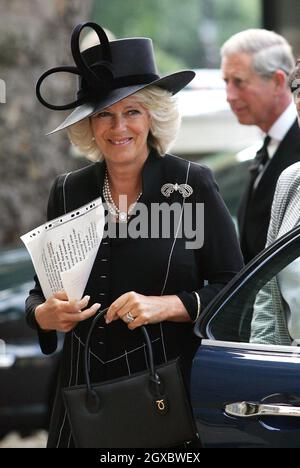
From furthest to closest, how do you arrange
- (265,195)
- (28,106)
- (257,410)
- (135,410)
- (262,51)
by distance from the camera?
1. (28,106)
2. (262,51)
3. (265,195)
4. (135,410)
5. (257,410)

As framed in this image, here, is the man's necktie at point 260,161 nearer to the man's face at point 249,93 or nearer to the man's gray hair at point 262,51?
the man's face at point 249,93

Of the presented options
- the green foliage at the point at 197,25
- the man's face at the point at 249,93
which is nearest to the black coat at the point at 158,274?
the man's face at the point at 249,93

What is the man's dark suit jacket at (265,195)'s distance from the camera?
459 cm

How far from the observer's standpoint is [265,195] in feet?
15.3

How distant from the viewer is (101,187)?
3549 millimetres

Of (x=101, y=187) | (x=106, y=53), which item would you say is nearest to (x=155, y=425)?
(x=101, y=187)

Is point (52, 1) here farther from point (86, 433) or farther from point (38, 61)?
point (86, 433)

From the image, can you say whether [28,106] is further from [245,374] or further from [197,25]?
[197,25]

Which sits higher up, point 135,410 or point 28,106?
point 135,410

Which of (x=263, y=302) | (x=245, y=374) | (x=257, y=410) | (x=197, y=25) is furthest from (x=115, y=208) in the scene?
(x=197, y=25)

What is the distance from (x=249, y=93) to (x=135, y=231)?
1.82 metres

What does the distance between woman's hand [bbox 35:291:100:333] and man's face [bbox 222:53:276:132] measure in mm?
1968

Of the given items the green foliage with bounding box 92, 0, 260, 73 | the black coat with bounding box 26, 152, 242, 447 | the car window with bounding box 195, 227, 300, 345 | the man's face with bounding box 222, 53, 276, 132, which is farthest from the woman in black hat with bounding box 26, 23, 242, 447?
the green foliage with bounding box 92, 0, 260, 73

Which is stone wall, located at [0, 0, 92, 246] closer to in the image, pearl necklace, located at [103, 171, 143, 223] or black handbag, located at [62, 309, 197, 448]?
pearl necklace, located at [103, 171, 143, 223]
